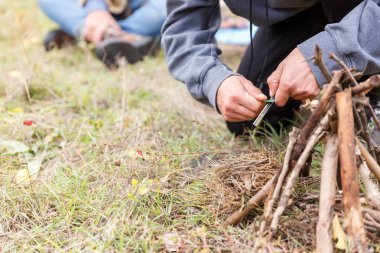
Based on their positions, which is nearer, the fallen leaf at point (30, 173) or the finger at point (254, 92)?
Result: the finger at point (254, 92)

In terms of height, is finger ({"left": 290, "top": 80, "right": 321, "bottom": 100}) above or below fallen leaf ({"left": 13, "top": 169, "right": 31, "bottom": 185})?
above

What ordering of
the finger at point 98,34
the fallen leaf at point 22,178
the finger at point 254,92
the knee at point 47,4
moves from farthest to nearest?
the knee at point 47,4 < the finger at point 98,34 < the fallen leaf at point 22,178 < the finger at point 254,92

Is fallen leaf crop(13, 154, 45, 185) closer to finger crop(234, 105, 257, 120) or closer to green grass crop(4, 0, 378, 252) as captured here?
green grass crop(4, 0, 378, 252)

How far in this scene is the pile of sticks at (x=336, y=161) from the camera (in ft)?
3.34

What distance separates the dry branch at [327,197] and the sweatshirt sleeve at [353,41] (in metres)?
0.29

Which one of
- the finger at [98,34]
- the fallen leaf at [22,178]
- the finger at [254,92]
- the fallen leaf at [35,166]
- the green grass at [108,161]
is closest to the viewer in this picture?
the green grass at [108,161]

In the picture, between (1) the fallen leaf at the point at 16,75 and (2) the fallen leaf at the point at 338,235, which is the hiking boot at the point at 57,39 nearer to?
(1) the fallen leaf at the point at 16,75

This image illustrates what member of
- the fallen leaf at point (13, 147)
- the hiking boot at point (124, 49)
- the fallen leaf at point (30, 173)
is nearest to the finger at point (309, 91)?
the fallen leaf at point (30, 173)

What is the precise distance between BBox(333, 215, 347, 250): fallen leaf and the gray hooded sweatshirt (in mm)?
418

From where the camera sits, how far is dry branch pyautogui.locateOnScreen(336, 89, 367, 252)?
1005 millimetres

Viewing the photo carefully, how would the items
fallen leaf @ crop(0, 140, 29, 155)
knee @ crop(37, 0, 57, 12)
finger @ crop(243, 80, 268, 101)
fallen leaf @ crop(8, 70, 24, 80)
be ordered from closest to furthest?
1. finger @ crop(243, 80, 268, 101)
2. fallen leaf @ crop(0, 140, 29, 155)
3. fallen leaf @ crop(8, 70, 24, 80)
4. knee @ crop(37, 0, 57, 12)

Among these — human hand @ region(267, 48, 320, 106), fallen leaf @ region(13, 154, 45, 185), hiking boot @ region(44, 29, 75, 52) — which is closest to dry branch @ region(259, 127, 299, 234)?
human hand @ region(267, 48, 320, 106)

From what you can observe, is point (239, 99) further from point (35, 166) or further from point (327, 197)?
point (35, 166)

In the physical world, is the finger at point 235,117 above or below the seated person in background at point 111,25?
above
